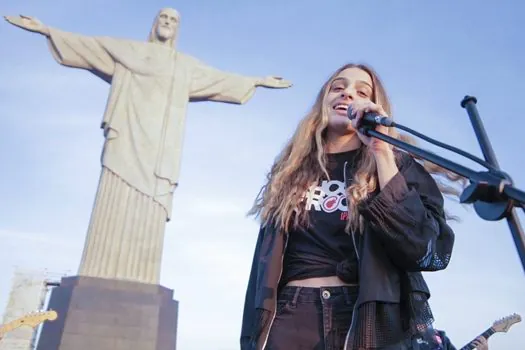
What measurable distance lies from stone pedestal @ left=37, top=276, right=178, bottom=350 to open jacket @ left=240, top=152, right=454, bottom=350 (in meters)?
5.94

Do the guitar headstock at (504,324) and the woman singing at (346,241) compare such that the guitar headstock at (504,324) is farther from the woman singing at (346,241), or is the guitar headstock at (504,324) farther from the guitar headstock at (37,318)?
the guitar headstock at (37,318)

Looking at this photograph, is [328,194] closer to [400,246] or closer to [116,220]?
[400,246]

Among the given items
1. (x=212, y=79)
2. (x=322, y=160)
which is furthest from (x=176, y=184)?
(x=322, y=160)

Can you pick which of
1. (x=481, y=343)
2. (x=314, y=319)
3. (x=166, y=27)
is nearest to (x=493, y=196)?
(x=314, y=319)

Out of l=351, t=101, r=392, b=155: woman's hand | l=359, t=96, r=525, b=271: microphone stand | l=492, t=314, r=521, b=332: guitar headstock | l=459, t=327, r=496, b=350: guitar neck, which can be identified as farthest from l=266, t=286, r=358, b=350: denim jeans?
l=492, t=314, r=521, b=332: guitar headstock

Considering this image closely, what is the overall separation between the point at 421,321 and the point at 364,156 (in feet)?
1.73

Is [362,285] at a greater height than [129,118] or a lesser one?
lesser

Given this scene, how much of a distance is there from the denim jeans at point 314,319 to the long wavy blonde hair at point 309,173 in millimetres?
188

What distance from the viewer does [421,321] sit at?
1.16m

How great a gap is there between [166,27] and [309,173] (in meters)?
7.76

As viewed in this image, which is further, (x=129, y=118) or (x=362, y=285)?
(x=129, y=118)

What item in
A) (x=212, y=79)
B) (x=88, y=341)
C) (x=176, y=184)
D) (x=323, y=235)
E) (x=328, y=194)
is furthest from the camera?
(x=212, y=79)

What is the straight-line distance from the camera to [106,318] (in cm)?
669

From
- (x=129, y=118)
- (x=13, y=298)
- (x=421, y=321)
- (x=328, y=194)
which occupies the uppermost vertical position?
(x=129, y=118)
